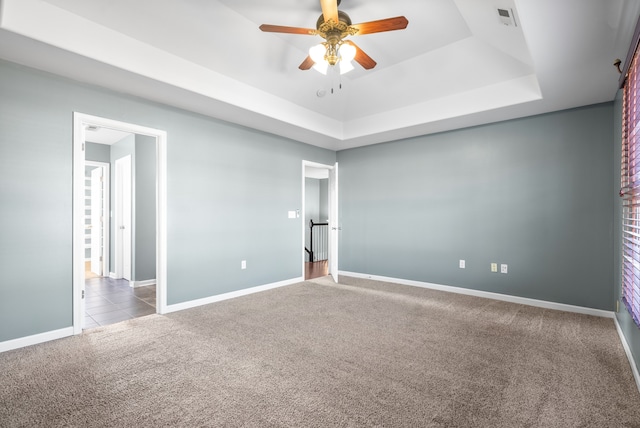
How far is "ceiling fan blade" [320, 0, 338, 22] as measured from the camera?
2.26m

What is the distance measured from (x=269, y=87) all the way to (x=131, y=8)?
1.67m

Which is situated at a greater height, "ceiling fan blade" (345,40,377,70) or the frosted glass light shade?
"ceiling fan blade" (345,40,377,70)

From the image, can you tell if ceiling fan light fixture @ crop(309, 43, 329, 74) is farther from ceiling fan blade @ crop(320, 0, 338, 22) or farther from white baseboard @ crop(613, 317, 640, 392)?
white baseboard @ crop(613, 317, 640, 392)

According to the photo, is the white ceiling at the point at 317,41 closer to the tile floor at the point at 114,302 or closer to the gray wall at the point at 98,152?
the tile floor at the point at 114,302

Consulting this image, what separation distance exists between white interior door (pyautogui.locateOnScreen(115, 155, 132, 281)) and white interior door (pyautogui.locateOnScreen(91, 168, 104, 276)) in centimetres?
72

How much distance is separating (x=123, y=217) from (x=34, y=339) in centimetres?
330

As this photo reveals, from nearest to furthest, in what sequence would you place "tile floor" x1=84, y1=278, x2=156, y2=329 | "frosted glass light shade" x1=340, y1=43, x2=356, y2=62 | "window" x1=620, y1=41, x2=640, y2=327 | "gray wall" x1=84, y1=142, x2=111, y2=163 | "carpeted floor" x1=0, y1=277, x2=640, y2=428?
"carpeted floor" x1=0, y1=277, x2=640, y2=428 < "window" x1=620, y1=41, x2=640, y2=327 < "frosted glass light shade" x1=340, y1=43, x2=356, y2=62 < "tile floor" x1=84, y1=278, x2=156, y2=329 < "gray wall" x1=84, y1=142, x2=111, y2=163

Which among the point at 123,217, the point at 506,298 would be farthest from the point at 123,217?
the point at 506,298

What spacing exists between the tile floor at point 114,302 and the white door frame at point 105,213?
0.50 metres

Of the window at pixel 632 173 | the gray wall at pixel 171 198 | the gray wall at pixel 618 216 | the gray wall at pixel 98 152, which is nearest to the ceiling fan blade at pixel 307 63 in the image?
the gray wall at pixel 171 198

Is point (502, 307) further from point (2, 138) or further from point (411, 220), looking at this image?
point (2, 138)

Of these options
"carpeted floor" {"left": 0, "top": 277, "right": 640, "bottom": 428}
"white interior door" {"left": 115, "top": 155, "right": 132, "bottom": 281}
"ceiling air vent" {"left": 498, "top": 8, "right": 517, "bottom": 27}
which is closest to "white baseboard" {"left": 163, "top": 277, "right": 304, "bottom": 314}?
"carpeted floor" {"left": 0, "top": 277, "right": 640, "bottom": 428}

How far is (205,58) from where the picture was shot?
331 cm

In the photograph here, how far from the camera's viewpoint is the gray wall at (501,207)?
144 inches
